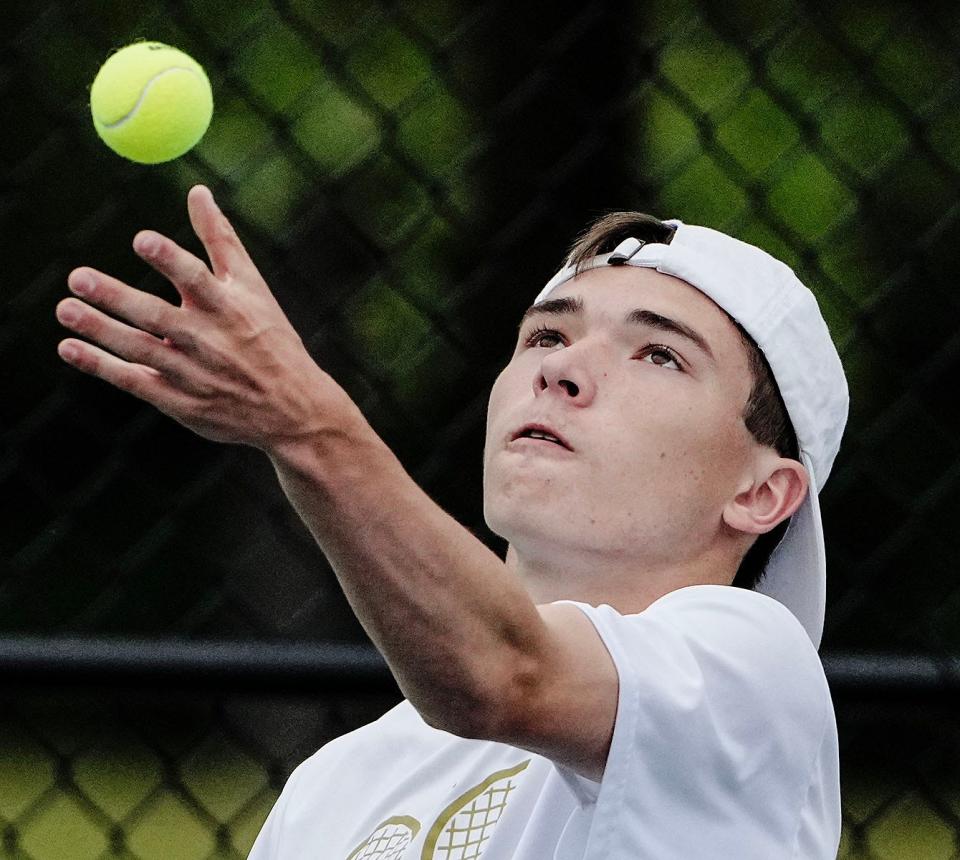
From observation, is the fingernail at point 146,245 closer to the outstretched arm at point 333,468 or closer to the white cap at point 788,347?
the outstretched arm at point 333,468

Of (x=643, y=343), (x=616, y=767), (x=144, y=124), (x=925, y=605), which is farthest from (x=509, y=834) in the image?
(x=925, y=605)

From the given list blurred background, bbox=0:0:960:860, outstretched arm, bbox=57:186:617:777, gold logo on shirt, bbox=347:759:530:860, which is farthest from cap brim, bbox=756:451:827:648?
blurred background, bbox=0:0:960:860

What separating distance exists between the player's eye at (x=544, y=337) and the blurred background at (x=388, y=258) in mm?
1096

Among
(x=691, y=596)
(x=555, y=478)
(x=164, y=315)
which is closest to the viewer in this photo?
(x=164, y=315)

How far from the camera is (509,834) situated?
140 cm

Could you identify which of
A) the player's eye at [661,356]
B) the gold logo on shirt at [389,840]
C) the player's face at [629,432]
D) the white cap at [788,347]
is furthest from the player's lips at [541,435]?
the gold logo on shirt at [389,840]

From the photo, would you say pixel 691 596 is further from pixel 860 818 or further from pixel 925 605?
pixel 925 605

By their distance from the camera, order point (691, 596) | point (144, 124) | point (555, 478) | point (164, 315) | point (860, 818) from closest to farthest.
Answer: point (164, 315) < point (691, 596) < point (555, 478) < point (144, 124) < point (860, 818)

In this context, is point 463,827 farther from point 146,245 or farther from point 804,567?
point 146,245

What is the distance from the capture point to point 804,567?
5.62ft

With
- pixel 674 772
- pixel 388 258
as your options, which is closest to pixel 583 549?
pixel 674 772

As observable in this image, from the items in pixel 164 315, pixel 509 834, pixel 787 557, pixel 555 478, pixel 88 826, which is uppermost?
pixel 164 315

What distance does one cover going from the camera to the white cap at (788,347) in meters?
1.67

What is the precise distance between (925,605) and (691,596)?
232 cm
